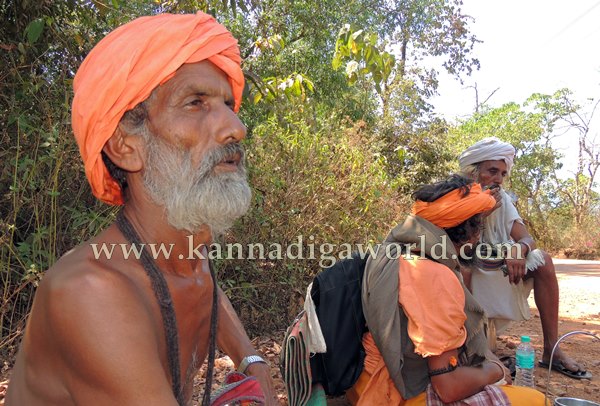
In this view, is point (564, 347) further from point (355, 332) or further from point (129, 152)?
point (129, 152)

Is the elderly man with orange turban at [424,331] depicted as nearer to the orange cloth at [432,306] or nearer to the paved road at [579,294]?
the orange cloth at [432,306]

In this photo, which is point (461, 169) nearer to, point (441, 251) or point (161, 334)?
point (441, 251)

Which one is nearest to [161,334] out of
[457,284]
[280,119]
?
[457,284]

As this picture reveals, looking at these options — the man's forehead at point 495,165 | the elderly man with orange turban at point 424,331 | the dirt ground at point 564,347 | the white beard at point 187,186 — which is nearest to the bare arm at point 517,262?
the man's forehead at point 495,165

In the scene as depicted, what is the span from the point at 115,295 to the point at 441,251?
1.86m

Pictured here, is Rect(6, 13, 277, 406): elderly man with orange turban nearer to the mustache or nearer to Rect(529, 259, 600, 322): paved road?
the mustache

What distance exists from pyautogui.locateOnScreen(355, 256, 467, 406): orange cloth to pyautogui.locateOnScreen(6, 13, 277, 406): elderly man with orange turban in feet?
2.70

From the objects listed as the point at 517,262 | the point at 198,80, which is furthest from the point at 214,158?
the point at 517,262

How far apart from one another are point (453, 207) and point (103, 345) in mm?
2111

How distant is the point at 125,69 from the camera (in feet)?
4.99

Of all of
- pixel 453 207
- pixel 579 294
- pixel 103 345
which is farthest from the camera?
pixel 579 294

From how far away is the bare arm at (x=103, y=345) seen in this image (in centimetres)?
120

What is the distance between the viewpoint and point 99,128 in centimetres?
155

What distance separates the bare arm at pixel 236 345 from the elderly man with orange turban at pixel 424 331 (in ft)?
2.50
